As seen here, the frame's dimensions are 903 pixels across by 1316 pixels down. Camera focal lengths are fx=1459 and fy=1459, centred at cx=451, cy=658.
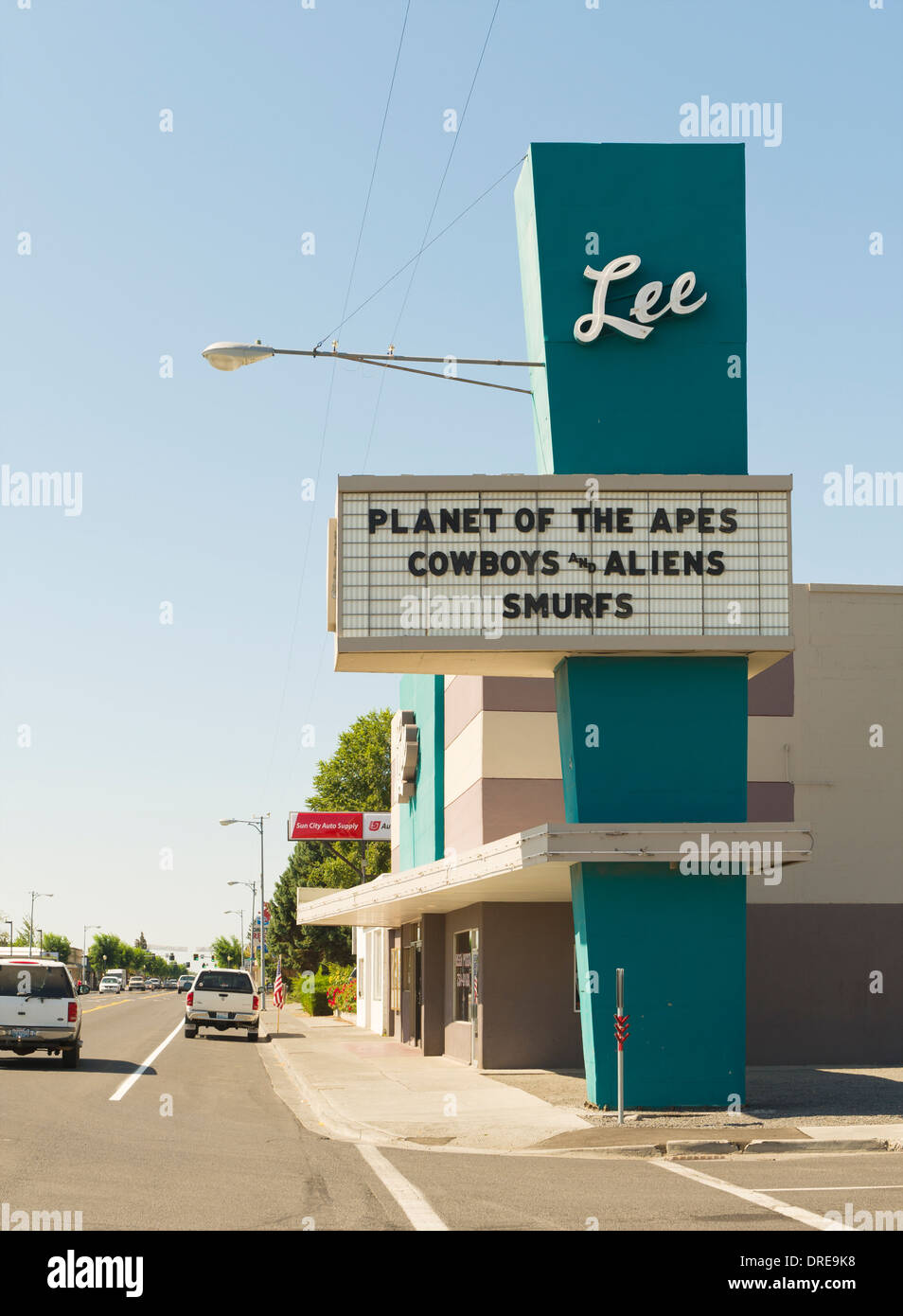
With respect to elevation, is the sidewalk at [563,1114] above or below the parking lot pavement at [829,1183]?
below

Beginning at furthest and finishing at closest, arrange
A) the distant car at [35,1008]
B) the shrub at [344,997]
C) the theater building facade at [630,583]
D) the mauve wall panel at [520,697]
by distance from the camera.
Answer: the shrub at [344,997], the mauve wall panel at [520,697], the distant car at [35,1008], the theater building facade at [630,583]

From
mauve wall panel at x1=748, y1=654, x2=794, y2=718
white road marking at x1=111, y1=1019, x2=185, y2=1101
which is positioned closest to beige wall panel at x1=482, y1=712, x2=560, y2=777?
mauve wall panel at x1=748, y1=654, x2=794, y2=718

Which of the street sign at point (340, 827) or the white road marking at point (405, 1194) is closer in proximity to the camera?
the white road marking at point (405, 1194)

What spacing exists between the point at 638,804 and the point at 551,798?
334 inches

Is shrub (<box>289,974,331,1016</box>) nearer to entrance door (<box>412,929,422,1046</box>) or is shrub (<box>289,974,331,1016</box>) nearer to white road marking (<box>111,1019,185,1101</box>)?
white road marking (<box>111,1019,185,1101</box>)

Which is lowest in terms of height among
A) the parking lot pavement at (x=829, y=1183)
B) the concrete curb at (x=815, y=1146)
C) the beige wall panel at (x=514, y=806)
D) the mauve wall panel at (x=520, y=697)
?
the concrete curb at (x=815, y=1146)

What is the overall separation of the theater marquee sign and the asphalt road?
6.43m

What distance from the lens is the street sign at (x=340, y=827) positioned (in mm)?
63469

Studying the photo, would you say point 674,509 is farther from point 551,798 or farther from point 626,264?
point 551,798

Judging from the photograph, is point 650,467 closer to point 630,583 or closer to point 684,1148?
point 630,583

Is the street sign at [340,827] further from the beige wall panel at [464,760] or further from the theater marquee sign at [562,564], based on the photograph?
the theater marquee sign at [562,564]

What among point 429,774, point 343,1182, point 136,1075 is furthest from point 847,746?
point 343,1182

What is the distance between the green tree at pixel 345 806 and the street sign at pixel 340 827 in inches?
745

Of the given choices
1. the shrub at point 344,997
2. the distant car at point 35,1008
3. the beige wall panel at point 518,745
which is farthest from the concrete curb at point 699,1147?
the shrub at point 344,997
